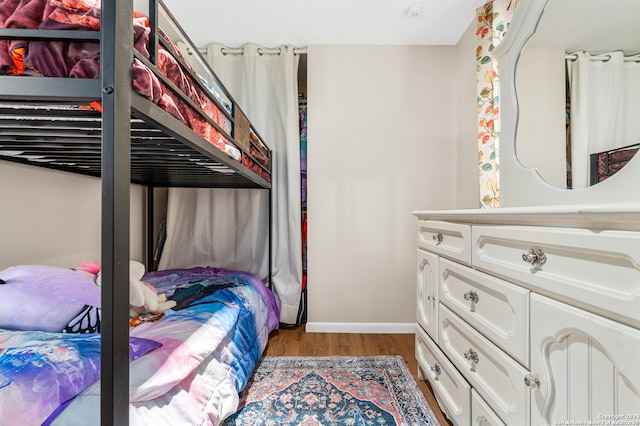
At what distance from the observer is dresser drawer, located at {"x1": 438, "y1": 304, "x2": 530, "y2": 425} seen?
2.70ft

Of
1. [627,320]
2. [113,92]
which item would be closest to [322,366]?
[627,320]

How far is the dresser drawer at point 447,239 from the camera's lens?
1.12m

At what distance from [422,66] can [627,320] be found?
230 cm

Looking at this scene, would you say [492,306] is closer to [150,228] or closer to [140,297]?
[140,297]

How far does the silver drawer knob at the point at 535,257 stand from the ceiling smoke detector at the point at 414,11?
6.01 feet

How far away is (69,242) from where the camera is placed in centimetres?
179

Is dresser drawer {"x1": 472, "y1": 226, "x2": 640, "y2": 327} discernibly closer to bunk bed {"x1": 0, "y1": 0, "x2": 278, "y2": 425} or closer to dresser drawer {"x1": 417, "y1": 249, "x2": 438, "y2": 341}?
dresser drawer {"x1": 417, "y1": 249, "x2": 438, "y2": 341}

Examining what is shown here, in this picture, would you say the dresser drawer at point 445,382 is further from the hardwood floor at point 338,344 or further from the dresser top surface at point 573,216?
the dresser top surface at point 573,216

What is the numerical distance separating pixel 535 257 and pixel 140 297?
4.72 feet

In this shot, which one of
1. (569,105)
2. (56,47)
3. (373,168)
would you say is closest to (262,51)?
(373,168)

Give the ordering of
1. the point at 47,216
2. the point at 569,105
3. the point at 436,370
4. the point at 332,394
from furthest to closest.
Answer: the point at 47,216 → the point at 332,394 → the point at 436,370 → the point at 569,105

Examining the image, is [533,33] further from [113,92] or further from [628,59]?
[113,92]

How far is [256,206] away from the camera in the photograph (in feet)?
8.23

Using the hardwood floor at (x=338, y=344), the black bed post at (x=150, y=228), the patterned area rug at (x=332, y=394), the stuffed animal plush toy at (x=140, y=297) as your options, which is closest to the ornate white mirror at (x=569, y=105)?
the patterned area rug at (x=332, y=394)
